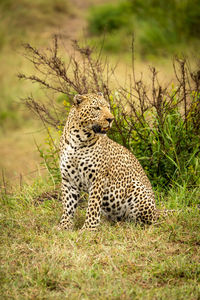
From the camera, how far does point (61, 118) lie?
324 inches

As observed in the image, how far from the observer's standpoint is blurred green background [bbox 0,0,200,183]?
13961mm

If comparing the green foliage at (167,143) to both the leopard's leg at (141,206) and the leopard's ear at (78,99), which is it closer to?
the leopard's leg at (141,206)

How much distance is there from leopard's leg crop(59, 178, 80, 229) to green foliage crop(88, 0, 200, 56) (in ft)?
38.0

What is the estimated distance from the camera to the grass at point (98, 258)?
4785mm

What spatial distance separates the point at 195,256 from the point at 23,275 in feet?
6.25

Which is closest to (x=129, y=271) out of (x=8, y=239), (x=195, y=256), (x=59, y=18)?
(x=195, y=256)

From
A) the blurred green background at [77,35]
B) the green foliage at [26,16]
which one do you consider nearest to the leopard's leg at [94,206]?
the blurred green background at [77,35]

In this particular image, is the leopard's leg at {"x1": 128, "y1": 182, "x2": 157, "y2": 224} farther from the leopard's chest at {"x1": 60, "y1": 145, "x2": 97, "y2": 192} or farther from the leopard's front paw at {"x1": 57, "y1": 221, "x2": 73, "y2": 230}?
the leopard's front paw at {"x1": 57, "y1": 221, "x2": 73, "y2": 230}

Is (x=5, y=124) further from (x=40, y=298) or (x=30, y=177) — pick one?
(x=40, y=298)

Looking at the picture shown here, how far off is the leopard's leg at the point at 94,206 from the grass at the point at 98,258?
139 millimetres

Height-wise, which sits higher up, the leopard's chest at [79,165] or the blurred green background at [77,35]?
the blurred green background at [77,35]

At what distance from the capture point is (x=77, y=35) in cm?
2025

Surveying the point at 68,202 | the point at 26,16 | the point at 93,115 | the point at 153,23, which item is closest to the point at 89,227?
the point at 68,202

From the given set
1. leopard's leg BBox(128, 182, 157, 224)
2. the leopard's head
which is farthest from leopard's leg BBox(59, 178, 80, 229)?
the leopard's head
